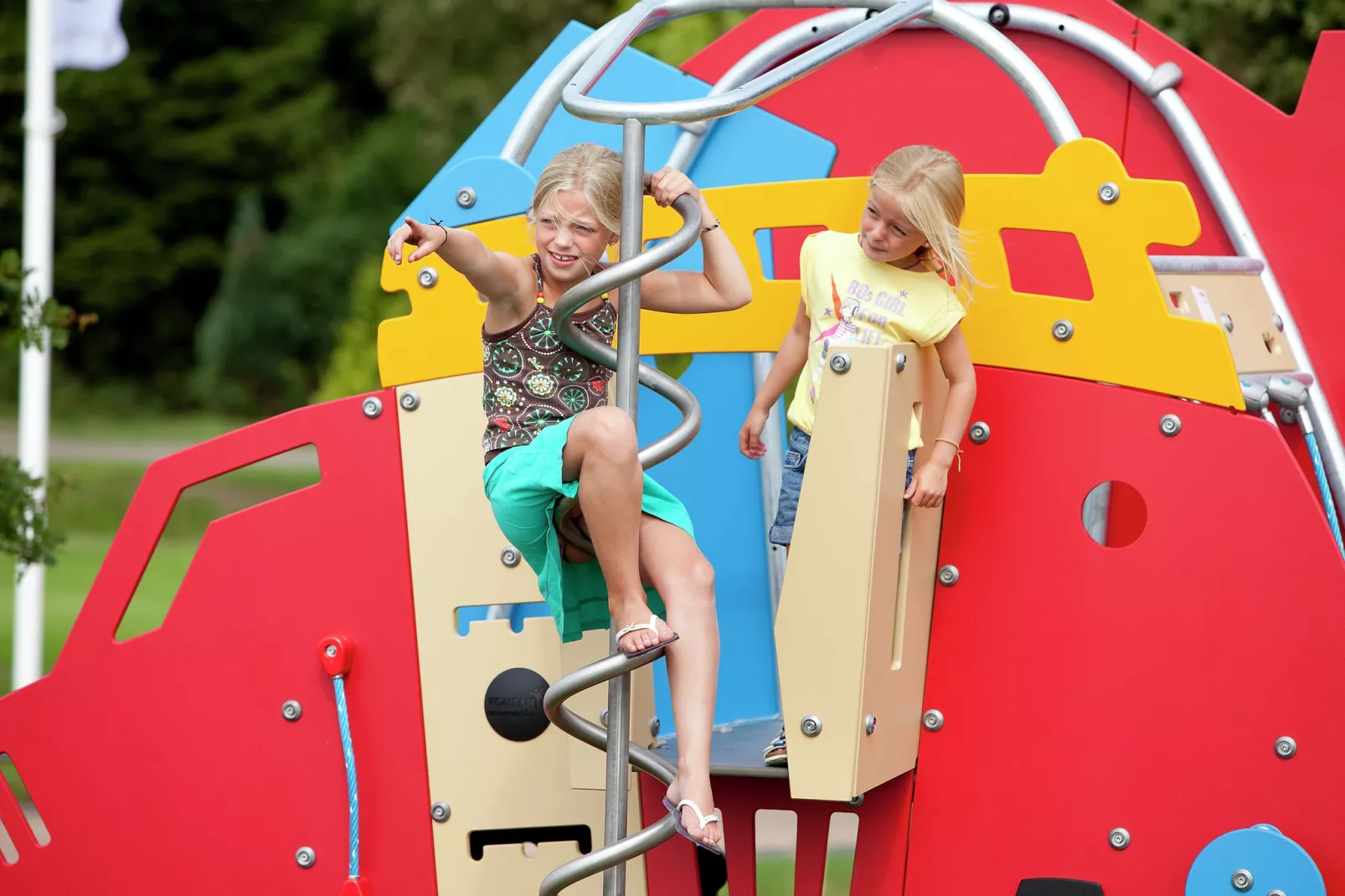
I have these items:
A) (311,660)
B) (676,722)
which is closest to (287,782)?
(311,660)

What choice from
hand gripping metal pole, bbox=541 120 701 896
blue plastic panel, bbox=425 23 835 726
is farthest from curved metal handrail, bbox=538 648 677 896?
blue plastic panel, bbox=425 23 835 726

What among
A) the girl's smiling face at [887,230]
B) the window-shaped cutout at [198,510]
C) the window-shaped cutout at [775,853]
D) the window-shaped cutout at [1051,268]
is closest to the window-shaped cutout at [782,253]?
the window-shaped cutout at [1051,268]

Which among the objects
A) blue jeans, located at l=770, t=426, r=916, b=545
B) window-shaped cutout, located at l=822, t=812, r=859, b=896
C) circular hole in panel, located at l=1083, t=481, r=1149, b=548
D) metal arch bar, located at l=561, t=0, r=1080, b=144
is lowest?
window-shaped cutout, located at l=822, t=812, r=859, b=896

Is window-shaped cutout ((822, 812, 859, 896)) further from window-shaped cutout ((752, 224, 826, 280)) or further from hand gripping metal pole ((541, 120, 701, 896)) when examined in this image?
hand gripping metal pole ((541, 120, 701, 896))

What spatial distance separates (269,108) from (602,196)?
22.1 metres

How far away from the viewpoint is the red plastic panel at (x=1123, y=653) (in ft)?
9.69

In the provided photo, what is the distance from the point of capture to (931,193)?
3002 mm

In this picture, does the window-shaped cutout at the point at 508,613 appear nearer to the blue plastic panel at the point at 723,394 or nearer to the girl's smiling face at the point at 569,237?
the blue plastic panel at the point at 723,394

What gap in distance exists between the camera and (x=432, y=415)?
3.46m

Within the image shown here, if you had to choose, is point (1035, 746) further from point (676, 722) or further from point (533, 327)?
point (533, 327)

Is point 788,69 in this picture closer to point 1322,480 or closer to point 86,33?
point 1322,480

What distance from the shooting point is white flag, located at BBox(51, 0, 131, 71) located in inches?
278

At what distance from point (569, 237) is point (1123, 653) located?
1.25 metres

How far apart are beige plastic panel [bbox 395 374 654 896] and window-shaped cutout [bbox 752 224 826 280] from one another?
47.2 inches
